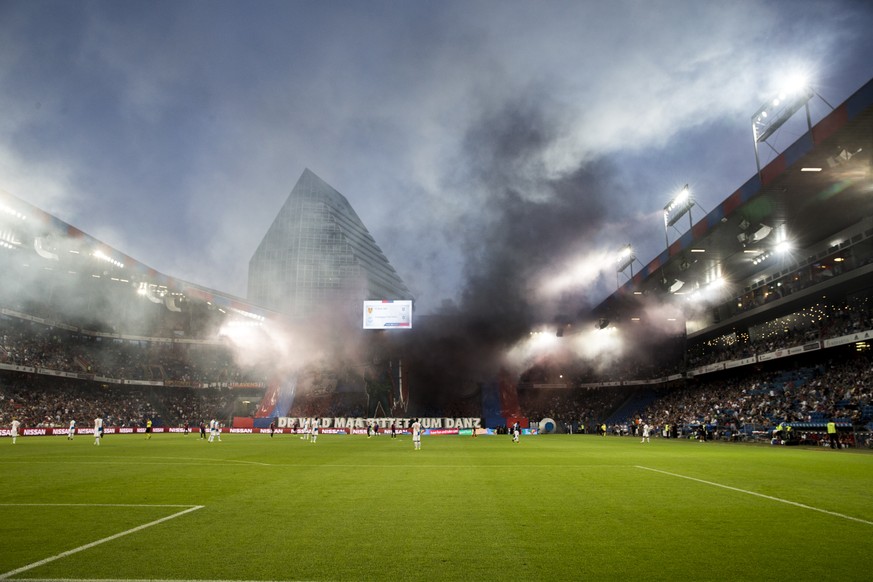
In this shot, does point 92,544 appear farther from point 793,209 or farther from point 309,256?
point 309,256

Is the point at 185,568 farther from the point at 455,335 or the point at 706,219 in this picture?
the point at 455,335

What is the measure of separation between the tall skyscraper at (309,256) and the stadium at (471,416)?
6639 centimetres

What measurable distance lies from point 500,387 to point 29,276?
49.8 metres

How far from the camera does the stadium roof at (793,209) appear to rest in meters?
23.9

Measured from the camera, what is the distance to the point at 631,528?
7473mm

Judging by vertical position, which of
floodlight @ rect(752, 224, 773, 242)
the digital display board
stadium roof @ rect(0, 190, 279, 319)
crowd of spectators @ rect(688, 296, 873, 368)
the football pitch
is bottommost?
the football pitch

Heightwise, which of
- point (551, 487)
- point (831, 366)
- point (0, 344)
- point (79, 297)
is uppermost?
point (79, 297)

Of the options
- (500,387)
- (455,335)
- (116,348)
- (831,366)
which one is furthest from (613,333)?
(116,348)

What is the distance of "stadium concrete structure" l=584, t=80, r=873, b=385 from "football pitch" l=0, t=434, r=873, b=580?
1803 cm

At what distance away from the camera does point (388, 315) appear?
6175cm

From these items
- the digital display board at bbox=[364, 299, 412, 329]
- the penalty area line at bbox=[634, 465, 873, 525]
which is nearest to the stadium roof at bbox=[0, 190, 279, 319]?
the digital display board at bbox=[364, 299, 412, 329]

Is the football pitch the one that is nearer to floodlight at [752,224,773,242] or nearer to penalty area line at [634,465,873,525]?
penalty area line at [634,465,873,525]

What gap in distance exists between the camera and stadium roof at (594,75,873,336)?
23938mm

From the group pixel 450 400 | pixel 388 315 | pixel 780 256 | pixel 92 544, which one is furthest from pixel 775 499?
pixel 450 400
